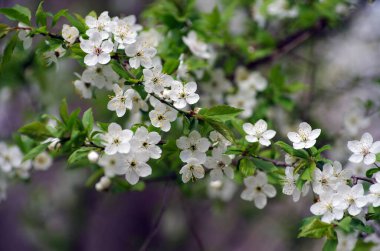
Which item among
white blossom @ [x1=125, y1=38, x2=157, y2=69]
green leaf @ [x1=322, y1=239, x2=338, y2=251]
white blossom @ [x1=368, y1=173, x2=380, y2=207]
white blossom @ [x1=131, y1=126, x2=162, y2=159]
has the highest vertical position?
white blossom @ [x1=125, y1=38, x2=157, y2=69]

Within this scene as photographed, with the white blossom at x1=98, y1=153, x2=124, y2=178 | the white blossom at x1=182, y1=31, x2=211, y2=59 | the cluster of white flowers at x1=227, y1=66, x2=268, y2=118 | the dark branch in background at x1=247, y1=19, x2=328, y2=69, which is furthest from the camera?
the dark branch in background at x1=247, y1=19, x2=328, y2=69

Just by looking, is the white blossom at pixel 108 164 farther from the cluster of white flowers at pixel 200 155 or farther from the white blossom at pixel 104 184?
the cluster of white flowers at pixel 200 155

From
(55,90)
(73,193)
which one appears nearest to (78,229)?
(73,193)

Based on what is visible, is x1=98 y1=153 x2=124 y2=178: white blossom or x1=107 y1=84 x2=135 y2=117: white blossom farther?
x1=98 y1=153 x2=124 y2=178: white blossom

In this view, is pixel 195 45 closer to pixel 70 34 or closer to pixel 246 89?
pixel 246 89

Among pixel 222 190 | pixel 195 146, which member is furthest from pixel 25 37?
pixel 222 190

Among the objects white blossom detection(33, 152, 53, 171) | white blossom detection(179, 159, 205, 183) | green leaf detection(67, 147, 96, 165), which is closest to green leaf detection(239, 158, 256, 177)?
white blossom detection(179, 159, 205, 183)

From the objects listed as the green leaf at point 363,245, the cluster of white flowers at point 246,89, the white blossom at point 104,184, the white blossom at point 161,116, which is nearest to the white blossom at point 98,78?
the white blossom at point 161,116

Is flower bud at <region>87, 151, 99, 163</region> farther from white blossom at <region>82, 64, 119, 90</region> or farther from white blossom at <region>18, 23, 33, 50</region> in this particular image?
white blossom at <region>18, 23, 33, 50</region>
